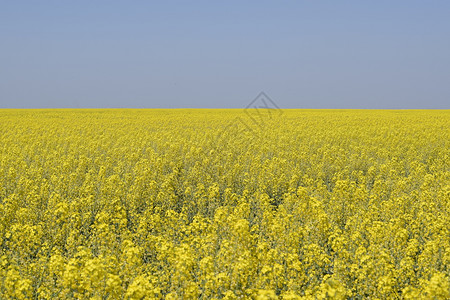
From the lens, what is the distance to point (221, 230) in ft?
23.3

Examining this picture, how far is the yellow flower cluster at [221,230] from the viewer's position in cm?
491

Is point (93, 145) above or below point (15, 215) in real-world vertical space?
above

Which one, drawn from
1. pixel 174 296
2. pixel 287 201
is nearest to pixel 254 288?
pixel 174 296

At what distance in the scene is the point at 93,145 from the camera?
17.3 meters

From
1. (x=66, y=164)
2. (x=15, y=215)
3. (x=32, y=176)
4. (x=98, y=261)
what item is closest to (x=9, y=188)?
(x=32, y=176)

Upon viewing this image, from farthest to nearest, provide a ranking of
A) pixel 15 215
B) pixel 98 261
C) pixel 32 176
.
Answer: pixel 32 176 < pixel 15 215 < pixel 98 261

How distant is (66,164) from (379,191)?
37.1ft

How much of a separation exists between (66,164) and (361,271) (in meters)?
11.1

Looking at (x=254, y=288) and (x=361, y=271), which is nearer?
(x=254, y=288)

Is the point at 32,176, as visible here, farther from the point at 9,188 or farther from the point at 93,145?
the point at 93,145

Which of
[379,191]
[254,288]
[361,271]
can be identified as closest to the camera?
[254,288]

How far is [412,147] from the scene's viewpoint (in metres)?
17.3

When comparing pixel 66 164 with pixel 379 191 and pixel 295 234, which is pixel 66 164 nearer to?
pixel 295 234

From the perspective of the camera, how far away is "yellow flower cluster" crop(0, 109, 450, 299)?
491cm
